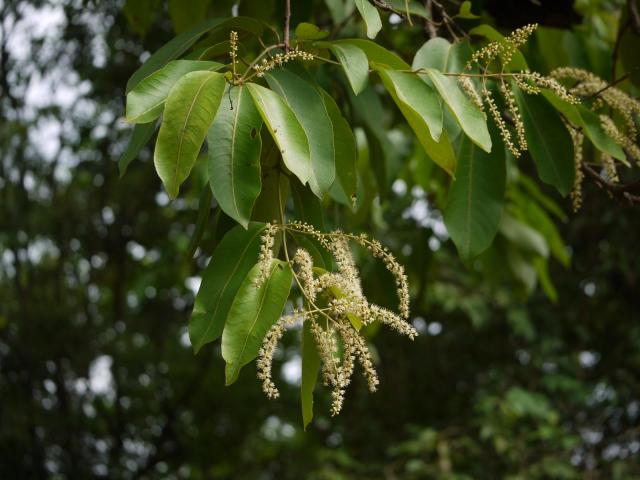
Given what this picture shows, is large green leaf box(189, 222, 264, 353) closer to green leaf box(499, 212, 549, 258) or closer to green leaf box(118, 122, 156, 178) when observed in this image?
green leaf box(118, 122, 156, 178)

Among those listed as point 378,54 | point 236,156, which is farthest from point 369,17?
point 236,156

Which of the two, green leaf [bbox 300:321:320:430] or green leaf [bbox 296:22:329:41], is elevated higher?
green leaf [bbox 296:22:329:41]

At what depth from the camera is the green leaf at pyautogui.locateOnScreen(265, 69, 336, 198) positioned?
1.01 m

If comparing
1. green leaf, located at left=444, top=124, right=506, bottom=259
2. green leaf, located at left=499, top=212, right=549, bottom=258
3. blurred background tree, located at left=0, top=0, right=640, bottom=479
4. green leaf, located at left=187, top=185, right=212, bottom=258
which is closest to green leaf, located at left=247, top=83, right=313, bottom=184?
green leaf, located at left=187, top=185, right=212, bottom=258

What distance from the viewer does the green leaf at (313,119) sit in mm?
1007

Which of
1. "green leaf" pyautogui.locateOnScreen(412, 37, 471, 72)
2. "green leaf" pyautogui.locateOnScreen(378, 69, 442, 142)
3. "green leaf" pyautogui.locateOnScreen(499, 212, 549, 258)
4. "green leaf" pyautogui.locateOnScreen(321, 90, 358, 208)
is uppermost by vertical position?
"green leaf" pyautogui.locateOnScreen(378, 69, 442, 142)

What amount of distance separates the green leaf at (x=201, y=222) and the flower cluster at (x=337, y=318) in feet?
0.57

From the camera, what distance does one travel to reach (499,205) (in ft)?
4.26

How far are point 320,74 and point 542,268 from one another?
39.1 inches

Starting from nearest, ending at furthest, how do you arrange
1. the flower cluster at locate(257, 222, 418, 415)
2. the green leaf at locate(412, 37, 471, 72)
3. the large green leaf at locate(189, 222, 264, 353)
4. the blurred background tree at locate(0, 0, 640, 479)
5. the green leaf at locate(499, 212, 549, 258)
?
the flower cluster at locate(257, 222, 418, 415) → the large green leaf at locate(189, 222, 264, 353) → the green leaf at locate(412, 37, 471, 72) → the green leaf at locate(499, 212, 549, 258) → the blurred background tree at locate(0, 0, 640, 479)

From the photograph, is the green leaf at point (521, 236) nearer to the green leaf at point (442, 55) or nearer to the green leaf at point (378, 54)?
the green leaf at point (442, 55)

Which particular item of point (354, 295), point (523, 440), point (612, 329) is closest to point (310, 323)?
point (354, 295)

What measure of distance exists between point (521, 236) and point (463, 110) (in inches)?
46.7

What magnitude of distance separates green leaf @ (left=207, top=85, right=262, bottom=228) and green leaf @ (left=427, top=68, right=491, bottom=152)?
23 cm
